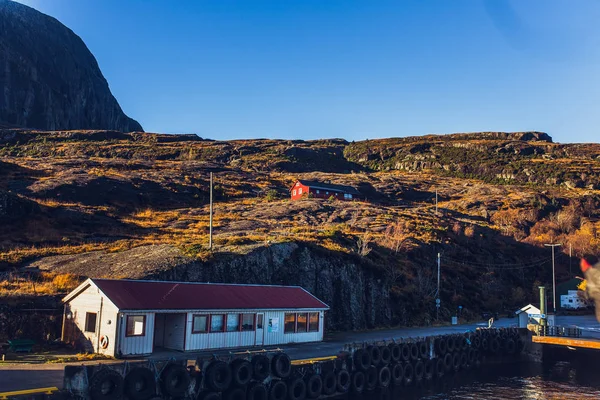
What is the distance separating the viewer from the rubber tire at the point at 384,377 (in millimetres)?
32131

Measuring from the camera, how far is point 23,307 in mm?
29422

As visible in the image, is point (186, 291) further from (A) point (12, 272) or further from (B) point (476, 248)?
(B) point (476, 248)

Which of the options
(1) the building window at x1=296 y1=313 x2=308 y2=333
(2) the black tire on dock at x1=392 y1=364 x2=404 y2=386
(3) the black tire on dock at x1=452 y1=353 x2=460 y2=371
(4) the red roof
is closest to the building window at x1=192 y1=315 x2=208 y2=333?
(4) the red roof

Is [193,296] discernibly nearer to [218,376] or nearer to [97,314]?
[97,314]

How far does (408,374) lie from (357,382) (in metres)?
6.03

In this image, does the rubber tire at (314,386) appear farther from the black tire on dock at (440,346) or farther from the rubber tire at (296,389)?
the black tire on dock at (440,346)

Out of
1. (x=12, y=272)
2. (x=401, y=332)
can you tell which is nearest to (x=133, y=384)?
(x=12, y=272)

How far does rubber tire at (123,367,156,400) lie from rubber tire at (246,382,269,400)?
5.15 metres

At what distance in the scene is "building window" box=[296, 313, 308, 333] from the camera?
34562 millimetres

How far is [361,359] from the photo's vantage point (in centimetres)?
3100

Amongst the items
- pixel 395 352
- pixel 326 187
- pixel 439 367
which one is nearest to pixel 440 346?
pixel 439 367

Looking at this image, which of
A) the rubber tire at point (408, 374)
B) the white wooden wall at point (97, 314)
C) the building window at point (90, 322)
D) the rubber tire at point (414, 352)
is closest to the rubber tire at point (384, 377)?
the rubber tire at point (408, 374)

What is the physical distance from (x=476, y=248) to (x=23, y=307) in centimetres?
6718

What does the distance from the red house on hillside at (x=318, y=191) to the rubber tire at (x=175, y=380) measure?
79428mm
